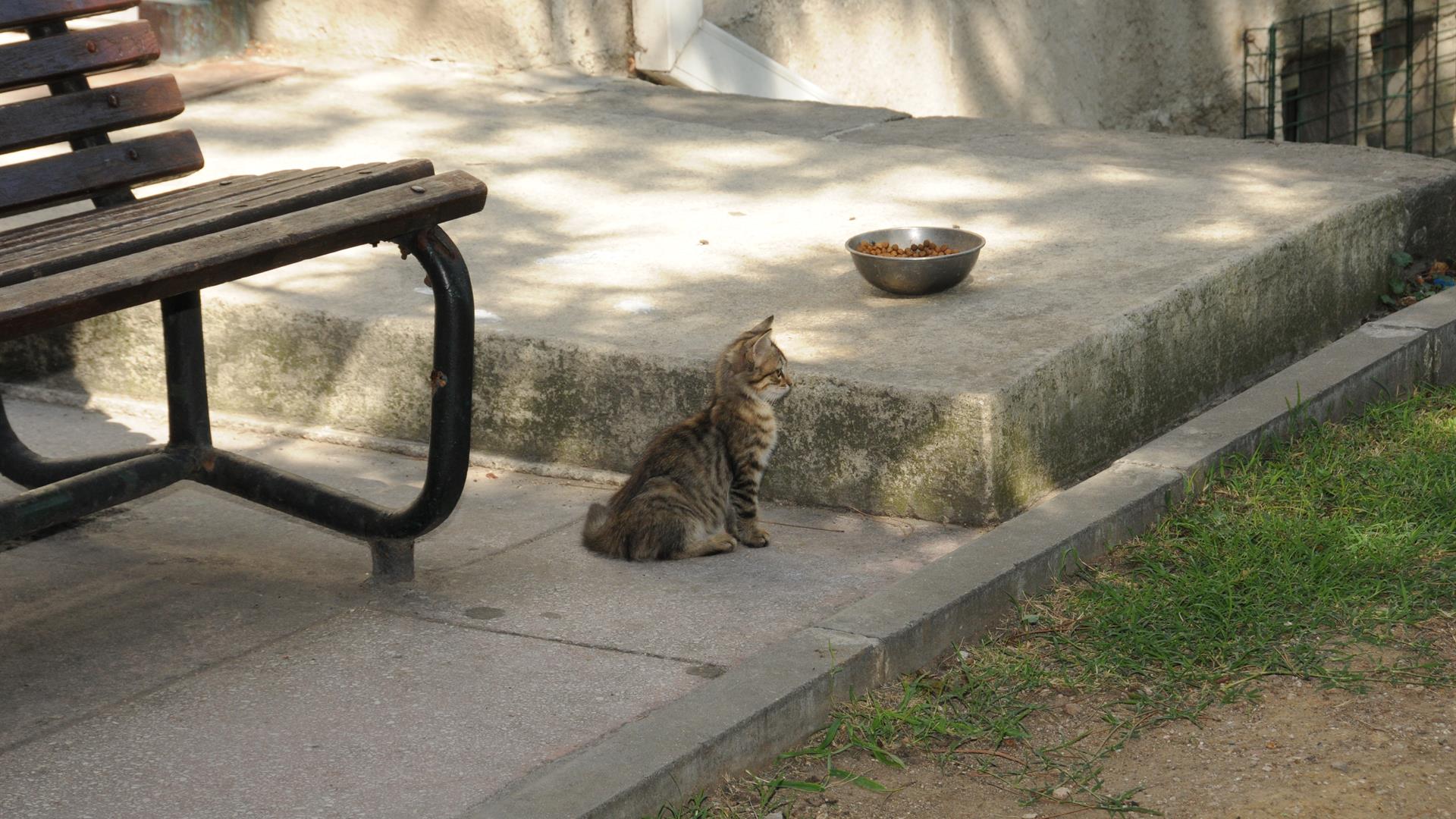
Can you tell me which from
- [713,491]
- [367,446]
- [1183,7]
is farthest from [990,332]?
[1183,7]

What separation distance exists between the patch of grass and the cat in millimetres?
745

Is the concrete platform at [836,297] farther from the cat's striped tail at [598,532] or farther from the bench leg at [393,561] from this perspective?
the bench leg at [393,561]

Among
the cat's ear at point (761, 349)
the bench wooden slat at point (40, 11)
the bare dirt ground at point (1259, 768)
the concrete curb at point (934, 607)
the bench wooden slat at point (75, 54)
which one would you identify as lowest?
the bare dirt ground at point (1259, 768)

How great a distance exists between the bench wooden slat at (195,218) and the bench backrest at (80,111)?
0.75 ft

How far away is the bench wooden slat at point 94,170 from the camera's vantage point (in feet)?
13.3

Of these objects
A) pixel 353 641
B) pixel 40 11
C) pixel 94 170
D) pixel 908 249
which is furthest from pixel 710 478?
pixel 40 11

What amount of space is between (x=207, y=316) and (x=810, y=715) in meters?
2.58

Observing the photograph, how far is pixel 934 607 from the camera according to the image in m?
3.55

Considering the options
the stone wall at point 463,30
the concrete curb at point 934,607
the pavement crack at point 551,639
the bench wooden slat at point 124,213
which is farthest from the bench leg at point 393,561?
the stone wall at point 463,30

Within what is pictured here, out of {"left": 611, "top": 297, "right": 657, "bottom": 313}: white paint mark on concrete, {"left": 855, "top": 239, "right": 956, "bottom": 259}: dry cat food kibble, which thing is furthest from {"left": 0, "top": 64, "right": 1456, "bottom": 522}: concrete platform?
{"left": 855, "top": 239, "right": 956, "bottom": 259}: dry cat food kibble

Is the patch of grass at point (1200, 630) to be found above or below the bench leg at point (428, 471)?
below

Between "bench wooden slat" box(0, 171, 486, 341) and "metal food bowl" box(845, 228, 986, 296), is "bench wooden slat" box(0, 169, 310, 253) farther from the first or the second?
"metal food bowl" box(845, 228, 986, 296)

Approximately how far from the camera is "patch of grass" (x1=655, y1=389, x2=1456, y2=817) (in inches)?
128

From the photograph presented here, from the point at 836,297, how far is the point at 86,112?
6.91ft
